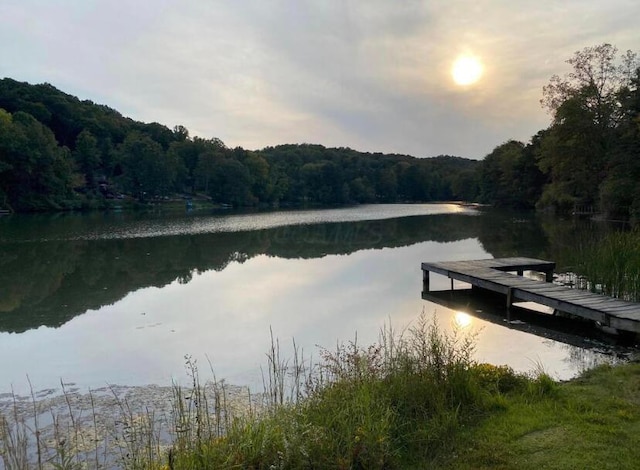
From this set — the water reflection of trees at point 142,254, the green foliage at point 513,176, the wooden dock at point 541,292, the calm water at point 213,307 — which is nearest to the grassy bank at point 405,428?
the calm water at point 213,307

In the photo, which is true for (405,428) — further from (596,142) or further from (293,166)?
(293,166)

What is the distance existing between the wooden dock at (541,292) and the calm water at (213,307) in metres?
0.56

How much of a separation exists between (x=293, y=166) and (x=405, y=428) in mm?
99673

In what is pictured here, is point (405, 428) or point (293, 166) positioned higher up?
point (293, 166)

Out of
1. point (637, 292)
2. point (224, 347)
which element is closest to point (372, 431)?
point (224, 347)

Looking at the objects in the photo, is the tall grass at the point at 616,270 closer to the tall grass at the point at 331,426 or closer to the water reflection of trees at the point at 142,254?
the tall grass at the point at 331,426

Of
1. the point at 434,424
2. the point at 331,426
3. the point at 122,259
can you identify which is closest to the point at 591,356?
the point at 434,424

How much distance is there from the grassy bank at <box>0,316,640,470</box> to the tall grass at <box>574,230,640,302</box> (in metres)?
4.53

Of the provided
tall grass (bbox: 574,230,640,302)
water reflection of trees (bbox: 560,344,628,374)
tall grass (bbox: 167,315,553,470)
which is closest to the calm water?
water reflection of trees (bbox: 560,344,628,374)

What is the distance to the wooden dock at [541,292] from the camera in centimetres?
805

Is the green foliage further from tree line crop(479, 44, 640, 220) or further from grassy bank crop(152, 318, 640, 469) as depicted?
grassy bank crop(152, 318, 640, 469)

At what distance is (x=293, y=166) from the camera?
336ft

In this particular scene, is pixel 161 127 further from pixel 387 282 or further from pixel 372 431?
pixel 372 431

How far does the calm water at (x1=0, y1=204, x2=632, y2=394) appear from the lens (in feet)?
25.3
